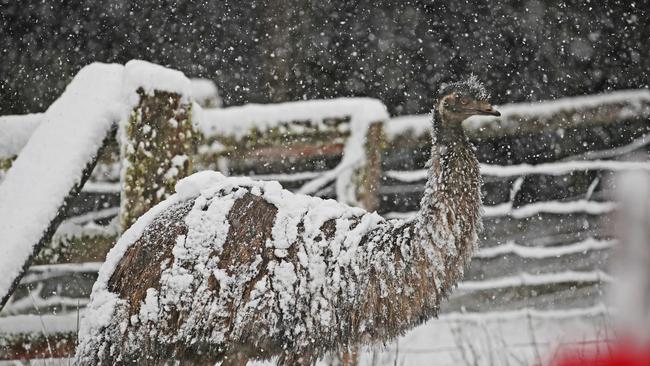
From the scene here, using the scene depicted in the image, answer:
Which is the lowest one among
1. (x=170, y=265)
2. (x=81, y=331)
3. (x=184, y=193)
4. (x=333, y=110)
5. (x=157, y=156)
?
(x=81, y=331)

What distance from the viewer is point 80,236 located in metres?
2.95

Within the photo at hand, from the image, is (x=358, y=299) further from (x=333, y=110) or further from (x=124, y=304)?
(x=333, y=110)

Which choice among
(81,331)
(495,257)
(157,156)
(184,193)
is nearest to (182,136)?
(157,156)

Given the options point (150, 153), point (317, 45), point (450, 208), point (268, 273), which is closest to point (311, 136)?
point (150, 153)

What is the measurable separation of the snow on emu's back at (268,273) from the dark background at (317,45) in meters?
4.08

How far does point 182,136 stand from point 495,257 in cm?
227

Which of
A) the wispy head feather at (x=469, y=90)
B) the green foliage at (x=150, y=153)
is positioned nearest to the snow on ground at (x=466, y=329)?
the green foliage at (x=150, y=153)

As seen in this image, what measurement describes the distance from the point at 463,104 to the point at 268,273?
0.78 m

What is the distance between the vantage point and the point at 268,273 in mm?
2021

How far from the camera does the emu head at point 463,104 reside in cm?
230

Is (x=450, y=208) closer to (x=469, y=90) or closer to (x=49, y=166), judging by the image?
(x=469, y=90)

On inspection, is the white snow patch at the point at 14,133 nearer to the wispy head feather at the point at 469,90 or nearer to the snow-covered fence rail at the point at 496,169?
the snow-covered fence rail at the point at 496,169

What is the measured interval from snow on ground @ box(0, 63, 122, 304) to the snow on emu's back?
1.65 feet

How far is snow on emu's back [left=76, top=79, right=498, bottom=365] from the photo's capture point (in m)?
1.97
